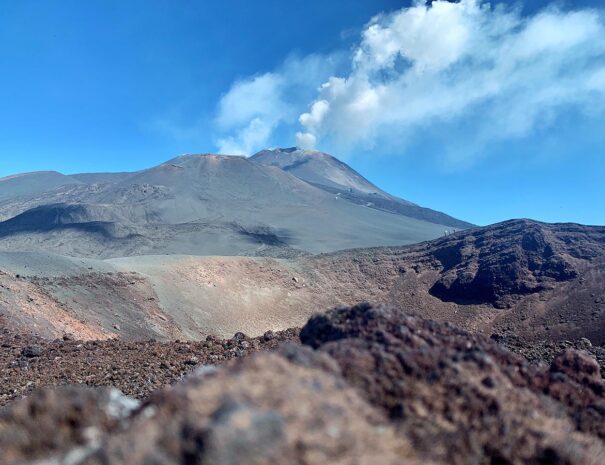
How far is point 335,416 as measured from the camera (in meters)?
2.77

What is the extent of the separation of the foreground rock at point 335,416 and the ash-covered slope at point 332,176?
98285 mm

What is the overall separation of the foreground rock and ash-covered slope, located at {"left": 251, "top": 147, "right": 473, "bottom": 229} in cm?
9829

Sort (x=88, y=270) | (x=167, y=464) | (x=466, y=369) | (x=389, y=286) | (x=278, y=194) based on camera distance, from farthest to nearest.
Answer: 1. (x=278, y=194)
2. (x=389, y=286)
3. (x=88, y=270)
4. (x=466, y=369)
5. (x=167, y=464)

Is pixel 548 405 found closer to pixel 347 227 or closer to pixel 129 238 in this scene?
pixel 129 238

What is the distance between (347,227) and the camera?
70000 millimetres

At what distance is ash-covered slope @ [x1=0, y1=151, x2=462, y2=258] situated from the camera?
5609cm

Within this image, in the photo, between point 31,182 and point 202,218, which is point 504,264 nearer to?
point 202,218

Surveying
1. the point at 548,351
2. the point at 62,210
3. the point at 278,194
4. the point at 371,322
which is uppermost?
the point at 278,194

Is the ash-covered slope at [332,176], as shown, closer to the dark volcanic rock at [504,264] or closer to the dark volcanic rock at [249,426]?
the dark volcanic rock at [504,264]

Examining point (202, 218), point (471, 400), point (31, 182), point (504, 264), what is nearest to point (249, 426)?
point (471, 400)

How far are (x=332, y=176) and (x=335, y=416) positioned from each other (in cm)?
14955

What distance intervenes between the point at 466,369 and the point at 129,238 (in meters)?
58.5

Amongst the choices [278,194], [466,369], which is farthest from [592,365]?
[278,194]

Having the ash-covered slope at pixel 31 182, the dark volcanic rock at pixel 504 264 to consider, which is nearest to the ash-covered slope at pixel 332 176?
→ the ash-covered slope at pixel 31 182
